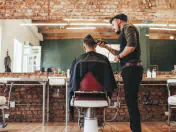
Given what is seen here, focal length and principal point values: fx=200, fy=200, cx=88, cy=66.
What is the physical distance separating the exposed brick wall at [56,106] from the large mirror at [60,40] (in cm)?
46

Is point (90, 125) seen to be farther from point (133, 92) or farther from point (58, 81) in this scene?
point (58, 81)

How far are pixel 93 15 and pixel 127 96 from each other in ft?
8.27

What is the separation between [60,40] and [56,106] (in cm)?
162

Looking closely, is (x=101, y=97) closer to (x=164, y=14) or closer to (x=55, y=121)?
(x=55, y=121)

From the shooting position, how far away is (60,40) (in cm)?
485

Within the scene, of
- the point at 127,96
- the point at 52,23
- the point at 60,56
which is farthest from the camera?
the point at 60,56

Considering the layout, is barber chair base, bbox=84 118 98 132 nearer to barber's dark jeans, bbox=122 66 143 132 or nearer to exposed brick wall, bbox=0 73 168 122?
barber's dark jeans, bbox=122 66 143 132

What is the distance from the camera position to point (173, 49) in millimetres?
4496

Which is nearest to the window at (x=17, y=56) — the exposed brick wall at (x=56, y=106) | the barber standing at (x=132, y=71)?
the exposed brick wall at (x=56, y=106)

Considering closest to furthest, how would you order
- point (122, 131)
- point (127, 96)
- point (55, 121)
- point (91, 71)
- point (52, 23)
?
point (91, 71), point (127, 96), point (122, 131), point (55, 121), point (52, 23)

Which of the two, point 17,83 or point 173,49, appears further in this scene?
point 173,49

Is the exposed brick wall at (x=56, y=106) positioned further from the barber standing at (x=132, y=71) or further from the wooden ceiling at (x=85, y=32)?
the barber standing at (x=132, y=71)

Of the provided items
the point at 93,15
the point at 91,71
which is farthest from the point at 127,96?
the point at 93,15

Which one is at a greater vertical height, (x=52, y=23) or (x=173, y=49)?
(x=52, y=23)
